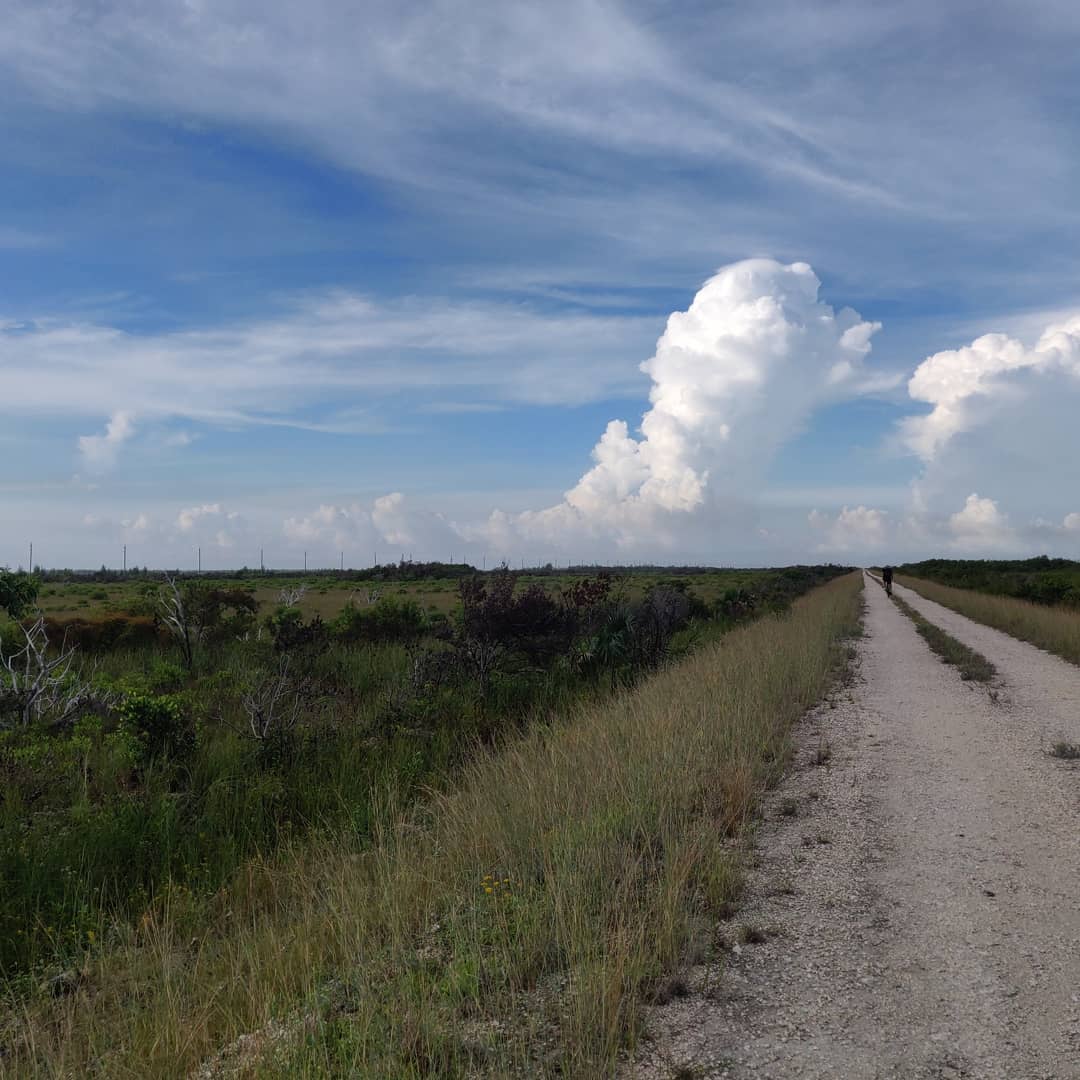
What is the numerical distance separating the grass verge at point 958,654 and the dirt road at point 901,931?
5.97m

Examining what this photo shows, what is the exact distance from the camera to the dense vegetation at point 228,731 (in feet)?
21.5

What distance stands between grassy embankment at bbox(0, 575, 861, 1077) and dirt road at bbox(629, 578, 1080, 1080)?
0.29 meters

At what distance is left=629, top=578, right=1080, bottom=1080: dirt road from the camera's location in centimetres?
331

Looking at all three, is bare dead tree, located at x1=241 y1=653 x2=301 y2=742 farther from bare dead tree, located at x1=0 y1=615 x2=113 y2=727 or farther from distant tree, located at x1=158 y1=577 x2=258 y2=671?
distant tree, located at x1=158 y1=577 x2=258 y2=671

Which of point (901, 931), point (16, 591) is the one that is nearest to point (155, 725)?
point (16, 591)

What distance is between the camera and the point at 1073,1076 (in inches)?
124

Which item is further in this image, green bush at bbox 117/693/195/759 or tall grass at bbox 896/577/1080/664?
tall grass at bbox 896/577/1080/664

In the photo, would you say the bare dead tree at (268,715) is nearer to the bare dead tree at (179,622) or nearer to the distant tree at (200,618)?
the bare dead tree at (179,622)

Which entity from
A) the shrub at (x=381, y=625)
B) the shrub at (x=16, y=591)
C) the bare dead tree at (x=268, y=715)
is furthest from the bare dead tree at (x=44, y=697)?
the shrub at (x=381, y=625)

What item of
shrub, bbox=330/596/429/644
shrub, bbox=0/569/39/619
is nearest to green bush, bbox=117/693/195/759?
shrub, bbox=0/569/39/619

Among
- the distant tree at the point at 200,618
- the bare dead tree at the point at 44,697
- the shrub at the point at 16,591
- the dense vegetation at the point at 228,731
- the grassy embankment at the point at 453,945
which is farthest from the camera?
the distant tree at the point at 200,618

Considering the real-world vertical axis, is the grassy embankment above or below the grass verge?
above

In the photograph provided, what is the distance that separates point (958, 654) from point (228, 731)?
14.8 metres

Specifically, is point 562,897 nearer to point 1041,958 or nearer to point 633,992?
point 633,992
